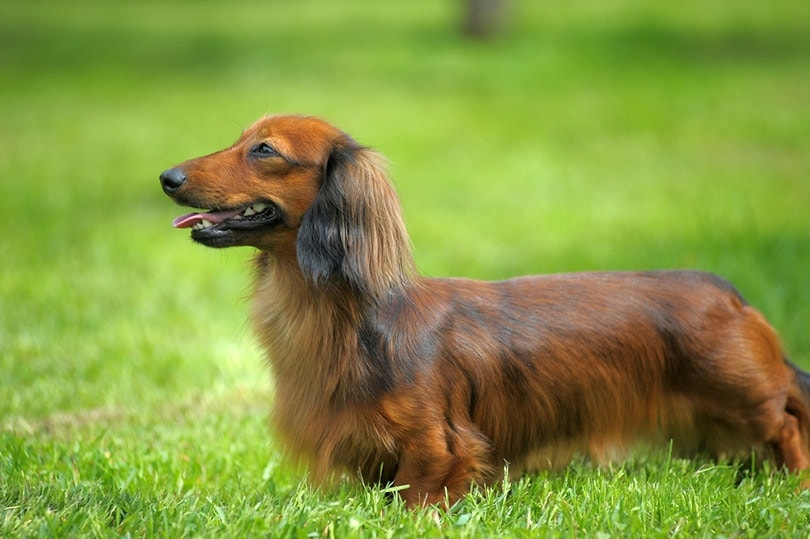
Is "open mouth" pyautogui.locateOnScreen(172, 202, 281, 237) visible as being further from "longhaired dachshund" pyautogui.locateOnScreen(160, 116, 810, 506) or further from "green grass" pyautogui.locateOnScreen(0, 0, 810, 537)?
"green grass" pyautogui.locateOnScreen(0, 0, 810, 537)

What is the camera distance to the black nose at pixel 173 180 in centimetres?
420

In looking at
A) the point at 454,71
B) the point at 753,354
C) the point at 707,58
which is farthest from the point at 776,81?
the point at 753,354

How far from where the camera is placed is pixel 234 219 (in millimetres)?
4238

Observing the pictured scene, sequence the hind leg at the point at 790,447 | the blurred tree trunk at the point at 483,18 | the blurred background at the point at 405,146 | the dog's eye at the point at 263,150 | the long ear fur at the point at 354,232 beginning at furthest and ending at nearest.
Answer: the blurred tree trunk at the point at 483,18
the blurred background at the point at 405,146
the hind leg at the point at 790,447
the dog's eye at the point at 263,150
the long ear fur at the point at 354,232

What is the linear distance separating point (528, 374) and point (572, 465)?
24.3 inches

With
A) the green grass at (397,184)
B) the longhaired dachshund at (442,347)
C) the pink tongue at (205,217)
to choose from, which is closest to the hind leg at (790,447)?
the longhaired dachshund at (442,347)

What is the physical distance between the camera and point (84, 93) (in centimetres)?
1883

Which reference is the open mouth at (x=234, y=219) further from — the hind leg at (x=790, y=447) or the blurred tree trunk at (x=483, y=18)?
the blurred tree trunk at (x=483, y=18)

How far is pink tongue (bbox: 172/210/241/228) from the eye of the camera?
425cm

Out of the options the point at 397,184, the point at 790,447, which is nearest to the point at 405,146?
the point at 397,184

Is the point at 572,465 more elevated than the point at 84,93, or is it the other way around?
the point at 84,93

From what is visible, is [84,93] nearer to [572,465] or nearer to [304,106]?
[304,106]

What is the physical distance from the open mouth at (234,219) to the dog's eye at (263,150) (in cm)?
20

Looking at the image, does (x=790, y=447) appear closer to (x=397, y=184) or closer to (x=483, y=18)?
(x=397, y=184)
